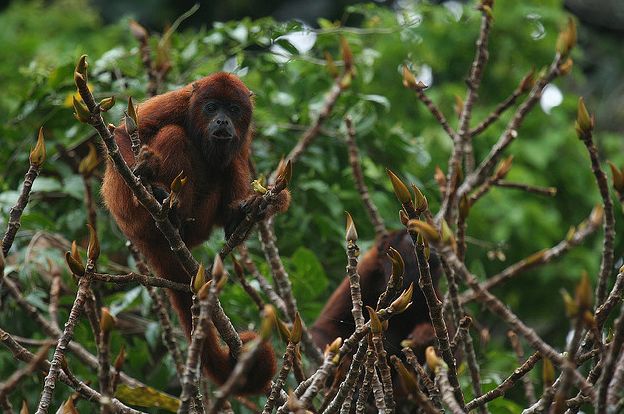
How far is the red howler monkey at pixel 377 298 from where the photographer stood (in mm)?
6273

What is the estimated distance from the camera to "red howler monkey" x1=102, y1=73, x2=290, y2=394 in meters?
4.30

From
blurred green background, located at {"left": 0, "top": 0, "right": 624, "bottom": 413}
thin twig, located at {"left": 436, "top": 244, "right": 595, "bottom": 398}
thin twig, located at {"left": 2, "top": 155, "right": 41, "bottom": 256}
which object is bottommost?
thin twig, located at {"left": 436, "top": 244, "right": 595, "bottom": 398}

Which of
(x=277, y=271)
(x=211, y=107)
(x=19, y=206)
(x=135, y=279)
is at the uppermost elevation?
(x=211, y=107)

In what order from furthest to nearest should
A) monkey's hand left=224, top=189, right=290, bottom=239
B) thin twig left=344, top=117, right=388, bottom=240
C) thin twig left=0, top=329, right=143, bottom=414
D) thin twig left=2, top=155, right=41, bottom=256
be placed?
thin twig left=344, top=117, right=388, bottom=240, monkey's hand left=224, top=189, right=290, bottom=239, thin twig left=2, top=155, right=41, bottom=256, thin twig left=0, top=329, right=143, bottom=414

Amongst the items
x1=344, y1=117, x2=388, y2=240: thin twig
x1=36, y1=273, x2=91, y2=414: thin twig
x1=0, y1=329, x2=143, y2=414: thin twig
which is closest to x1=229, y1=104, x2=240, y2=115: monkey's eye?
x1=344, y1=117, x2=388, y2=240: thin twig

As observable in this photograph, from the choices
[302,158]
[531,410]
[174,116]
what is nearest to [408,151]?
[302,158]

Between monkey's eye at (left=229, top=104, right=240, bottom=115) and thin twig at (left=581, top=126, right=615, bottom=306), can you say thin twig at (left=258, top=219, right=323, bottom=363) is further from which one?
thin twig at (left=581, top=126, right=615, bottom=306)

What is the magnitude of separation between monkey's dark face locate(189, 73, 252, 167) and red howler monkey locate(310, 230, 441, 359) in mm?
1643

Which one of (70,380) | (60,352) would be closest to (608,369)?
(60,352)

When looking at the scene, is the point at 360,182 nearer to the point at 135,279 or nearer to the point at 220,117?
the point at 220,117

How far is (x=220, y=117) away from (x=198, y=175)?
316 millimetres

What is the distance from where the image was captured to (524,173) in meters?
8.70

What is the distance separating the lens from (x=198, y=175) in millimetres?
4625

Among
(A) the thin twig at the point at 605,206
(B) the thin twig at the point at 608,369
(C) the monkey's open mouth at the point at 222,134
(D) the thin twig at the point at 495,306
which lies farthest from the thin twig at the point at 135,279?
(B) the thin twig at the point at 608,369
